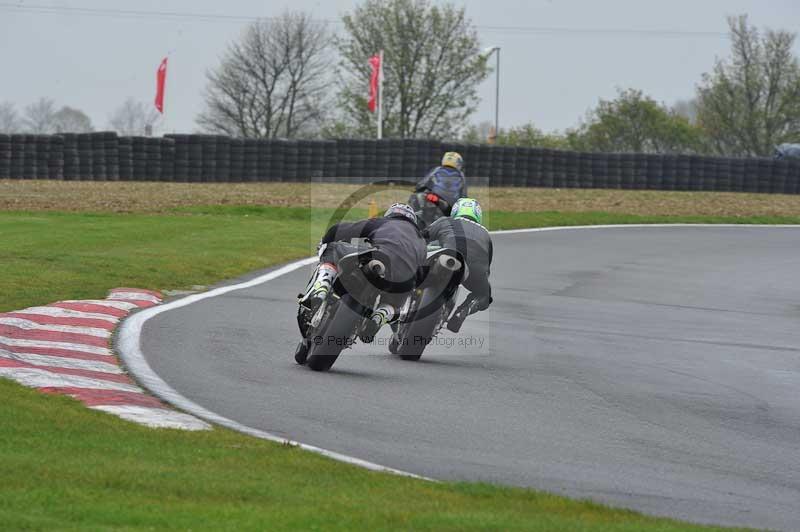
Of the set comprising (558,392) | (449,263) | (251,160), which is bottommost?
(558,392)

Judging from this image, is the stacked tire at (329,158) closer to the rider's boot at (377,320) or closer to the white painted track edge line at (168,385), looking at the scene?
the white painted track edge line at (168,385)

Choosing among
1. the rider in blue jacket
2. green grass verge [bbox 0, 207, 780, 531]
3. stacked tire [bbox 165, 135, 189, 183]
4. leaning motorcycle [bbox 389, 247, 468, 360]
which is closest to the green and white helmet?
leaning motorcycle [bbox 389, 247, 468, 360]

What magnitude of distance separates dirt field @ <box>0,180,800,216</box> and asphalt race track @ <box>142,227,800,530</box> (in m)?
13.8

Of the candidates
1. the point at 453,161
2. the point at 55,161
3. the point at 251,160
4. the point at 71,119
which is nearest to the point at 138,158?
the point at 55,161

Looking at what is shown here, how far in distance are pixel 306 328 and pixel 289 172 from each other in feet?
79.9

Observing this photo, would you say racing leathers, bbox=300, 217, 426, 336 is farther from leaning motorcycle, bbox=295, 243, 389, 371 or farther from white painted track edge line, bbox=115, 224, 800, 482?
white painted track edge line, bbox=115, 224, 800, 482

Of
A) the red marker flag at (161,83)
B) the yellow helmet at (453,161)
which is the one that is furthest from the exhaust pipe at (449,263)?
the red marker flag at (161,83)

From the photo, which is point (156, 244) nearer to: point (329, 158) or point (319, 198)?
point (329, 158)

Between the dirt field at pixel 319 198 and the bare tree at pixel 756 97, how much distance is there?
3766cm

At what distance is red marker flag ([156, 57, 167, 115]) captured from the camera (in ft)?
148

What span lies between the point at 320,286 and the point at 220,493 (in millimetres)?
4210

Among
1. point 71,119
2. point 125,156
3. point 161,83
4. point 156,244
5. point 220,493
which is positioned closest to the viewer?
point 220,493

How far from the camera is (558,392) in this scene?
9.48 meters

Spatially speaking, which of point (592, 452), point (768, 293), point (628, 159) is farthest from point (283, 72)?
point (592, 452)
